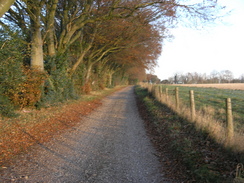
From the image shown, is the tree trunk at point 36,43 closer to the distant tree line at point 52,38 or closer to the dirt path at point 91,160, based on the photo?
the distant tree line at point 52,38

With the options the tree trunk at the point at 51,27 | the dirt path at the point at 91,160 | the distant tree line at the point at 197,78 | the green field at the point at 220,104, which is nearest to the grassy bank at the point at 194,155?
the dirt path at the point at 91,160

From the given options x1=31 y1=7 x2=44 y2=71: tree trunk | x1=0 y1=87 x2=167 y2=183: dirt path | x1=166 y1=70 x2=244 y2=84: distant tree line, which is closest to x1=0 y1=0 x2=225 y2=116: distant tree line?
x1=31 y1=7 x2=44 y2=71: tree trunk

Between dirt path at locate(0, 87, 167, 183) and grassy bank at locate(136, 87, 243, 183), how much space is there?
0.44 meters

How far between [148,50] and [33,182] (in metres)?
21.1

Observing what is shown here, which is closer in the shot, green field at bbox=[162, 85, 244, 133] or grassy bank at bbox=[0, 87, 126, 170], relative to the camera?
grassy bank at bbox=[0, 87, 126, 170]

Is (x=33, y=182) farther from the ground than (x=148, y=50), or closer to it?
closer to it

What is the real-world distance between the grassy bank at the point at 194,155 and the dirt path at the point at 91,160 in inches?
17.3

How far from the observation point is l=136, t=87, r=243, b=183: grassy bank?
153 inches

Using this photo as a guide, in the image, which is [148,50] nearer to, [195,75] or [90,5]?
[90,5]

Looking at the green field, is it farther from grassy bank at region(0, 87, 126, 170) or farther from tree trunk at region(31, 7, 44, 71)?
tree trunk at region(31, 7, 44, 71)

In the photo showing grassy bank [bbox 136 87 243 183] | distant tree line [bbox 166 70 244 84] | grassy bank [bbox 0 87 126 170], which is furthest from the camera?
distant tree line [bbox 166 70 244 84]

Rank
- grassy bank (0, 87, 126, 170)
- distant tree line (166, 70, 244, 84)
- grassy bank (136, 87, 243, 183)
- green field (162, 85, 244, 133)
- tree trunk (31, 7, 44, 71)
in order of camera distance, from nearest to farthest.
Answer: grassy bank (136, 87, 243, 183) → grassy bank (0, 87, 126, 170) → green field (162, 85, 244, 133) → tree trunk (31, 7, 44, 71) → distant tree line (166, 70, 244, 84)

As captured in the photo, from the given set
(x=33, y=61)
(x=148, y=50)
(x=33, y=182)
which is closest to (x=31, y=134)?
(x=33, y=182)

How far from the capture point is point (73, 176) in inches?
165
